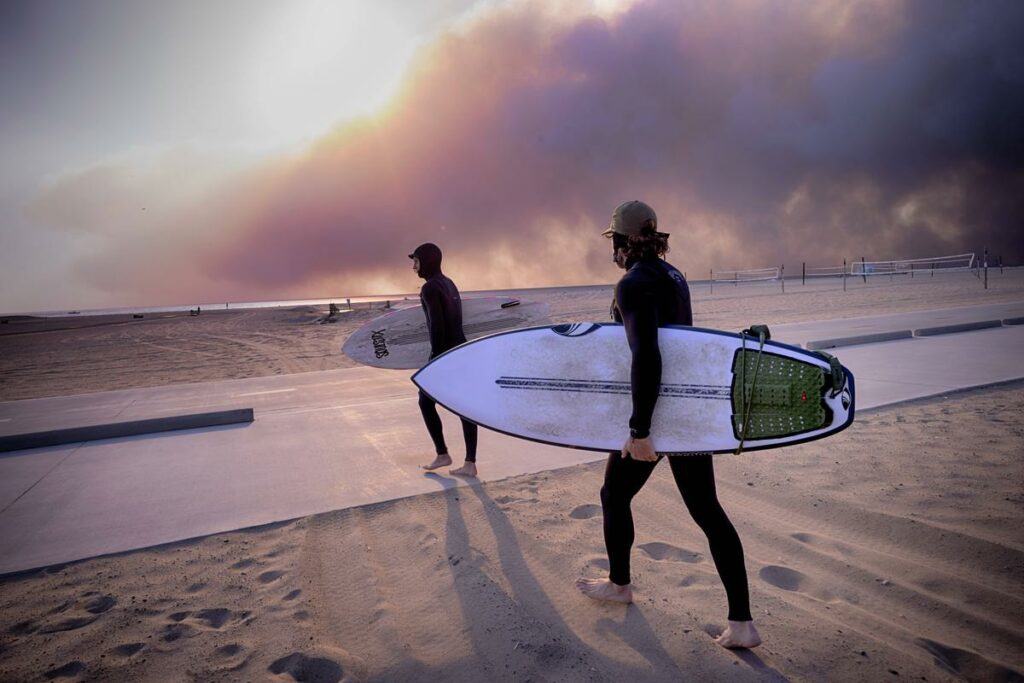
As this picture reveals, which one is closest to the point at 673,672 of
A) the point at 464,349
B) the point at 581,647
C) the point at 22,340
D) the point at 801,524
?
the point at 581,647

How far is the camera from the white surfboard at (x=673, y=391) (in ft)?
8.19

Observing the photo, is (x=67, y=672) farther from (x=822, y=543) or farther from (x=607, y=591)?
(x=822, y=543)

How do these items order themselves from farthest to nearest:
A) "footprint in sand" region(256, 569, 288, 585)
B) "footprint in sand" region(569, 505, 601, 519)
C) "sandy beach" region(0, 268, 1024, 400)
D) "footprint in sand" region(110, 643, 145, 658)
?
1. "sandy beach" region(0, 268, 1024, 400)
2. "footprint in sand" region(569, 505, 601, 519)
3. "footprint in sand" region(256, 569, 288, 585)
4. "footprint in sand" region(110, 643, 145, 658)

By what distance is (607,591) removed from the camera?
2.68 meters

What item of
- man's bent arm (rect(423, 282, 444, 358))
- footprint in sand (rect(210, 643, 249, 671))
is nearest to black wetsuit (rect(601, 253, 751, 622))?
footprint in sand (rect(210, 643, 249, 671))

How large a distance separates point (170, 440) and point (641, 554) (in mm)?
5110

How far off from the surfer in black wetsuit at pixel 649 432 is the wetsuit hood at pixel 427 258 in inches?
89.7

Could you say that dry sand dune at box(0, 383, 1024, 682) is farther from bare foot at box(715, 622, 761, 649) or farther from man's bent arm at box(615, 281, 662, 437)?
man's bent arm at box(615, 281, 662, 437)

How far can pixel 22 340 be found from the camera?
23.9 m

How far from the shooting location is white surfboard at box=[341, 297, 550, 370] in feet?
19.8

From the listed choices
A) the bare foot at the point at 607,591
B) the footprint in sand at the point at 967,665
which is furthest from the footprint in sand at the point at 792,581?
the bare foot at the point at 607,591

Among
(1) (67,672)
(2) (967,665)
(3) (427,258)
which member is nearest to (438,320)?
(3) (427,258)

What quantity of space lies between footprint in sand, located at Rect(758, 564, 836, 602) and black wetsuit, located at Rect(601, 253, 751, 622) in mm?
597

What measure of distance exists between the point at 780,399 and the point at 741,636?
3.47 ft
